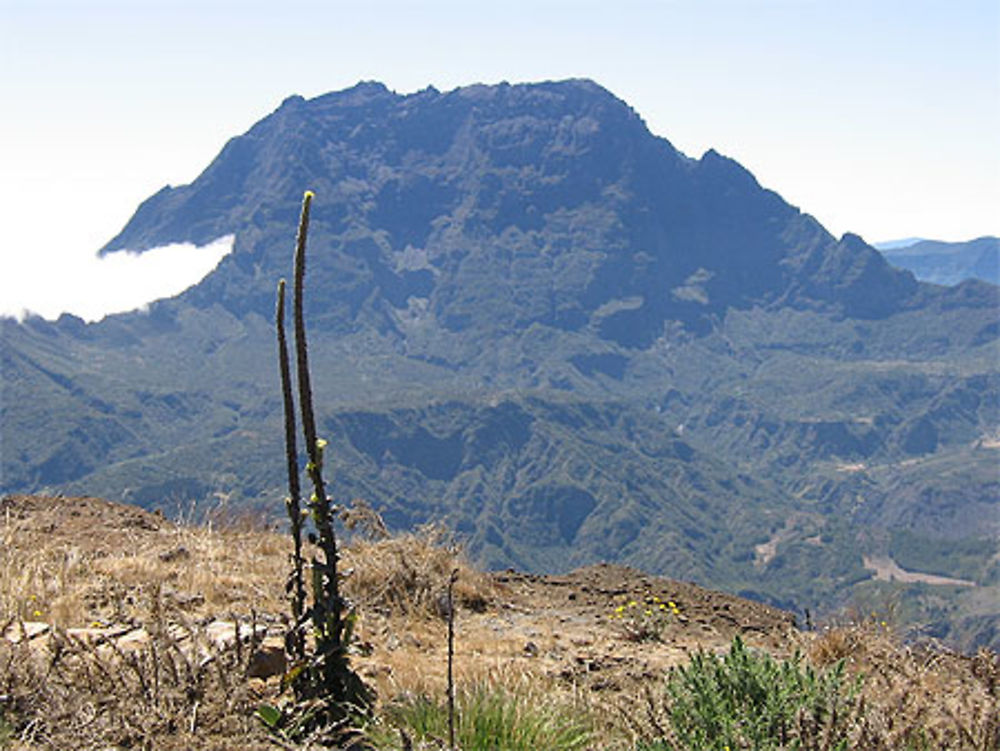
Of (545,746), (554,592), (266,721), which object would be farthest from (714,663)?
(554,592)

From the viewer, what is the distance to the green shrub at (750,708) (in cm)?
515

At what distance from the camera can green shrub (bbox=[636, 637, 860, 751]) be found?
515 centimetres

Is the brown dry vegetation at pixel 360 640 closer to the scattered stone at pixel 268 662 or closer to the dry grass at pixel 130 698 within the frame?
the dry grass at pixel 130 698

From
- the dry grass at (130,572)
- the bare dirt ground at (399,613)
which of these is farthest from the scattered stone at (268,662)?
the dry grass at (130,572)

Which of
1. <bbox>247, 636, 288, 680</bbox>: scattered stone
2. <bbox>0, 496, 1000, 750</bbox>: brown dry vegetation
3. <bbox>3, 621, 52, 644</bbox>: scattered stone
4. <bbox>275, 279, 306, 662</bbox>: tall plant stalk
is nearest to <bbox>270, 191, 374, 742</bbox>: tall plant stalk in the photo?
<bbox>275, 279, 306, 662</bbox>: tall plant stalk

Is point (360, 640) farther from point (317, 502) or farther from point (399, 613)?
point (317, 502)

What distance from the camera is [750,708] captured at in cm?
591

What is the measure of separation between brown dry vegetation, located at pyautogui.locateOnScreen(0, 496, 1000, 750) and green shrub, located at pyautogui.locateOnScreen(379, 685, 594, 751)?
0.15 m

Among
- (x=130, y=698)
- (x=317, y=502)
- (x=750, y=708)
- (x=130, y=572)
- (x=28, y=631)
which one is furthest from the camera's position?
(x=130, y=572)

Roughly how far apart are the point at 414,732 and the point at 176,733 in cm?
131

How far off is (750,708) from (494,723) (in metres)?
1.56

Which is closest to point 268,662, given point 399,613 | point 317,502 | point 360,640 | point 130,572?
point 360,640

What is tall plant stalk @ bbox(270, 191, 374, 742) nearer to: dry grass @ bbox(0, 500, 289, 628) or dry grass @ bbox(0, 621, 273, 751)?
dry grass @ bbox(0, 621, 273, 751)

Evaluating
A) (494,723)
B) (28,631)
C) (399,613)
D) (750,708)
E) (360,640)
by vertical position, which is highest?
(28,631)
